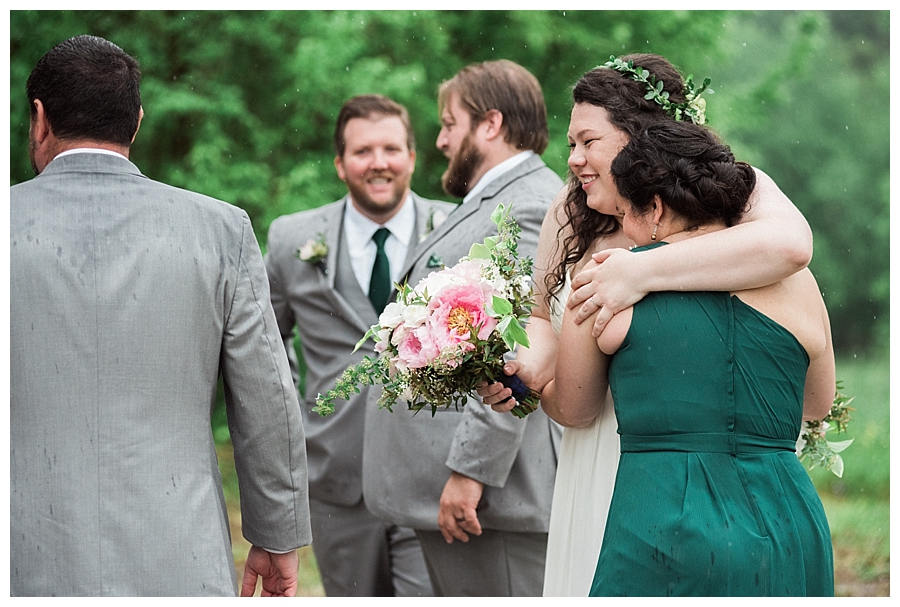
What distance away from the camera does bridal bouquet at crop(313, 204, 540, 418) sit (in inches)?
115

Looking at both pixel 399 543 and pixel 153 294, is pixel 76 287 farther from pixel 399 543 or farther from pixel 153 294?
pixel 399 543

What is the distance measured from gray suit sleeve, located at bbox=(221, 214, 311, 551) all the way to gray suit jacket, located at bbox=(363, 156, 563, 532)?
1.03 m

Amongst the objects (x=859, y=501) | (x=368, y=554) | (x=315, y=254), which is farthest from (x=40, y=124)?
(x=859, y=501)

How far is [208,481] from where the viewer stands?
2.91 m

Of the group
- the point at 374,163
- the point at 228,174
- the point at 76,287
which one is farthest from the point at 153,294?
the point at 228,174

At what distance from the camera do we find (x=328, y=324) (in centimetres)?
521

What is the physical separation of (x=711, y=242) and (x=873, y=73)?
49.0 ft

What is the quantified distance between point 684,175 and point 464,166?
1895 mm

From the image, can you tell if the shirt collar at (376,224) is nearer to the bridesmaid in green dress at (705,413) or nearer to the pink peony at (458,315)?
the pink peony at (458,315)

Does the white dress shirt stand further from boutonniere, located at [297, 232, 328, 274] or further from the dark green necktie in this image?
boutonniere, located at [297, 232, 328, 274]

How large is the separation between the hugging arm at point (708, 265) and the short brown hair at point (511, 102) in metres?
1.77

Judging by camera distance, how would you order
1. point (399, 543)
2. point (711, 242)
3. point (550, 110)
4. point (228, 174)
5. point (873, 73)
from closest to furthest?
point (711, 242) < point (399, 543) < point (228, 174) < point (550, 110) < point (873, 73)

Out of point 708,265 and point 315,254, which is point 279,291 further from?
point 708,265

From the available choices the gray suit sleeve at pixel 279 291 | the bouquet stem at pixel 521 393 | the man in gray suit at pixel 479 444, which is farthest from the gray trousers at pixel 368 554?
the bouquet stem at pixel 521 393
